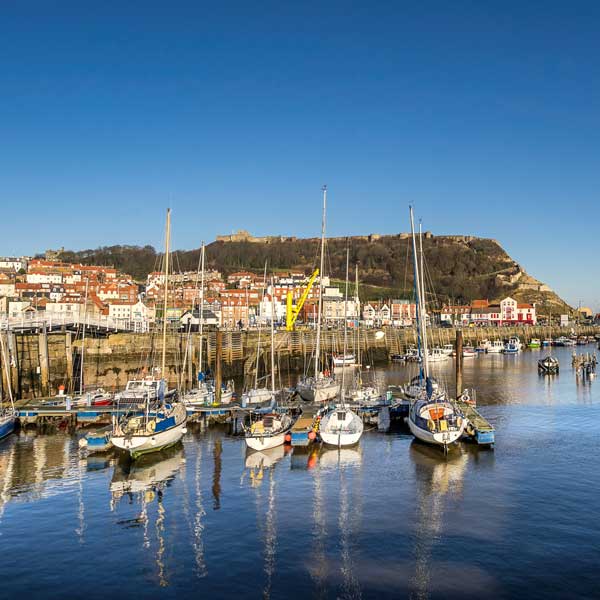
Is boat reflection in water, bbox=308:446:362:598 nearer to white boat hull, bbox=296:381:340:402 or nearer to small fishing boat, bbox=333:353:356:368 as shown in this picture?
white boat hull, bbox=296:381:340:402

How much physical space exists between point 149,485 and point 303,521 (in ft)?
24.3

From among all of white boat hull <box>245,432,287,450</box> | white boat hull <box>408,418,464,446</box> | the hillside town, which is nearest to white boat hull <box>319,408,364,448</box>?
white boat hull <box>245,432,287,450</box>

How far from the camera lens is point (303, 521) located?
69.9ft

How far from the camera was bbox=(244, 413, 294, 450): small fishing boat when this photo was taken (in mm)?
30406

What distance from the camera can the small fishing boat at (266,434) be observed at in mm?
30406

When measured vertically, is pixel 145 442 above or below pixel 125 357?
below

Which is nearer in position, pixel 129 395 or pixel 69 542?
pixel 69 542

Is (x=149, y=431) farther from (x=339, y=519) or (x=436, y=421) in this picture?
(x=436, y=421)

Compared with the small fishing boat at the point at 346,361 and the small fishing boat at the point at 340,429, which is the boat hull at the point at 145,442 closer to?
the small fishing boat at the point at 340,429

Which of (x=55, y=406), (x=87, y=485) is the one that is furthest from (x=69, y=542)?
(x=55, y=406)

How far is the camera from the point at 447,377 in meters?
68.2

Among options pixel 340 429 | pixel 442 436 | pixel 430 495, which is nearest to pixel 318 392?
pixel 340 429

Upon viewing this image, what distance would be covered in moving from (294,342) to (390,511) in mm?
58736

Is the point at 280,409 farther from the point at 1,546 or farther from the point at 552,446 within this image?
the point at 1,546
